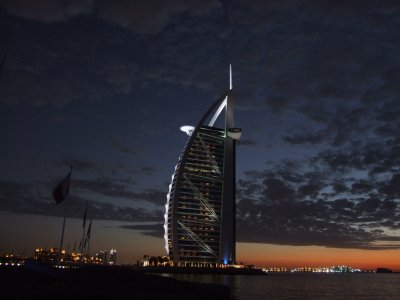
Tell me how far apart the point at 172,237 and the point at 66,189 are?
155468 millimetres

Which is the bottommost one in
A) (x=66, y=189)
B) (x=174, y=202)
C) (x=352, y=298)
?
(x=352, y=298)

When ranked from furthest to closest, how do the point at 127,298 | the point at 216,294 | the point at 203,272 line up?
the point at 203,272 → the point at 216,294 → the point at 127,298

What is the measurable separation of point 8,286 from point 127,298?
8589mm

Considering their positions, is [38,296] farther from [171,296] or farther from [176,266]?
[176,266]

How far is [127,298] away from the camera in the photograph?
30.1m

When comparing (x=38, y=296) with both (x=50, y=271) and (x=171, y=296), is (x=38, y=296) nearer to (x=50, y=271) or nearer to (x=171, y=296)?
(x=171, y=296)

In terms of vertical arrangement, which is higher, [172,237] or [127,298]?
[172,237]

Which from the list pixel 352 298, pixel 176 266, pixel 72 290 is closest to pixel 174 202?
pixel 176 266

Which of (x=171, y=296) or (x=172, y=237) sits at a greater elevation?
(x=172, y=237)

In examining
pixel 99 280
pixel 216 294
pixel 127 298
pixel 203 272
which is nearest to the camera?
pixel 127 298

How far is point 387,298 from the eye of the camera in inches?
3445

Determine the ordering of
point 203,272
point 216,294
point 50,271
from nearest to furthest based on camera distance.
→ 1. point 50,271
2. point 216,294
3. point 203,272

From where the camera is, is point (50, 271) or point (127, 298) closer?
point (127, 298)

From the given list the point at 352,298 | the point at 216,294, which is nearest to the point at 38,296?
the point at 216,294
